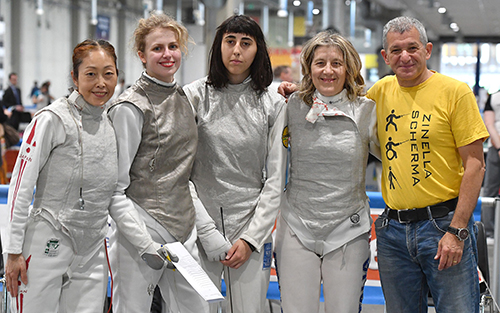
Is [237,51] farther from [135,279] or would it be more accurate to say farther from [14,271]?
[14,271]

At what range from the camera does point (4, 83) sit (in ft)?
54.4

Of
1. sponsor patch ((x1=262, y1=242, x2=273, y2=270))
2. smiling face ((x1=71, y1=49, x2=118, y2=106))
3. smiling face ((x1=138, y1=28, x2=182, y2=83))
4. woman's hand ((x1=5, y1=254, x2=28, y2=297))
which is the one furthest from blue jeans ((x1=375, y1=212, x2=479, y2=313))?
woman's hand ((x1=5, y1=254, x2=28, y2=297))

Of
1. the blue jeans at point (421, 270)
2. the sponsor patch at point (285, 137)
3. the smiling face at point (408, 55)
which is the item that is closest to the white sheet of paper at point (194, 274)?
the sponsor patch at point (285, 137)

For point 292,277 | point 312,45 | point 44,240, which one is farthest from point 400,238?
point 44,240

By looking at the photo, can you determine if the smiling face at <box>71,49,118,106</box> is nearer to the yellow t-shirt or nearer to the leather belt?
the yellow t-shirt

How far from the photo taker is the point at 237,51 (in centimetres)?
221

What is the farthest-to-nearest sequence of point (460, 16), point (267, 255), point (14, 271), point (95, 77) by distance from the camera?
point (460, 16) → point (267, 255) → point (95, 77) → point (14, 271)

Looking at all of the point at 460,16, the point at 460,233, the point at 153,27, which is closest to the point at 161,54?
the point at 153,27

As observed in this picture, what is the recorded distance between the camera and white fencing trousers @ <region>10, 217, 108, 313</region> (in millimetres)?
1950

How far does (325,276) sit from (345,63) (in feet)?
2.93

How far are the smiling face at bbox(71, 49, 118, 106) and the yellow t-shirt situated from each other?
115cm

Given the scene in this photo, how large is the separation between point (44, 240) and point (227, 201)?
0.72 metres

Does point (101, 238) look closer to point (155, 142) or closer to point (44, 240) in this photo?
point (44, 240)

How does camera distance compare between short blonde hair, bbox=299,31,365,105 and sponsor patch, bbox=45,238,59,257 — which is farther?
short blonde hair, bbox=299,31,365,105
